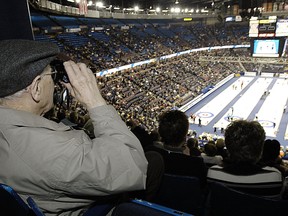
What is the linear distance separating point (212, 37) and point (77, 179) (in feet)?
171

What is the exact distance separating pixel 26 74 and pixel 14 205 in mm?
517

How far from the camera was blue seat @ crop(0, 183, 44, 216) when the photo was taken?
0.96 metres

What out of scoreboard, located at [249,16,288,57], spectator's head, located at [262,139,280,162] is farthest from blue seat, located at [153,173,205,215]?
scoreboard, located at [249,16,288,57]

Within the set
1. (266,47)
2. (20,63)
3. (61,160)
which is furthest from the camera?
(266,47)

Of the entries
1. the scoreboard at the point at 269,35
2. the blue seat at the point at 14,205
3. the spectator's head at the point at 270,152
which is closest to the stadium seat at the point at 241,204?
the blue seat at the point at 14,205

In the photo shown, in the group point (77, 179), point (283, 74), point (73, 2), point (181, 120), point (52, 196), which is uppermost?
point (73, 2)

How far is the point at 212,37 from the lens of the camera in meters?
49.5

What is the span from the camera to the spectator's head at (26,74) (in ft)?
3.54

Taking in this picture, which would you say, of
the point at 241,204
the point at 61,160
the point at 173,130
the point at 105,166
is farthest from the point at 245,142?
the point at 61,160

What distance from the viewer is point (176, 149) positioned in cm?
305

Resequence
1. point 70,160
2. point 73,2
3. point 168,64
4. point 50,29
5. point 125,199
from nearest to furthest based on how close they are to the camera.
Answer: point 70,160 → point 125,199 → point 73,2 → point 50,29 → point 168,64

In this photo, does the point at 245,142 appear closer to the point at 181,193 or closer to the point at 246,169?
the point at 246,169

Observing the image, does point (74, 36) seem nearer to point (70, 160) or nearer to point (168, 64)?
point (168, 64)

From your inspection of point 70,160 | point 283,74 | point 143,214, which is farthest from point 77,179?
point 283,74
